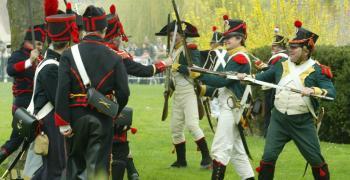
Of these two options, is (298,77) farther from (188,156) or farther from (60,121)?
(188,156)

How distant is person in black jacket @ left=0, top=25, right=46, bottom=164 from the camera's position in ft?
35.5

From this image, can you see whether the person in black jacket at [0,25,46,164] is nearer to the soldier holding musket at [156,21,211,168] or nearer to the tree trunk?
the tree trunk

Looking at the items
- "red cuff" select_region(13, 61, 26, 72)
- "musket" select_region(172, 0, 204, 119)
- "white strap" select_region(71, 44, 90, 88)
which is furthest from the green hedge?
"white strap" select_region(71, 44, 90, 88)

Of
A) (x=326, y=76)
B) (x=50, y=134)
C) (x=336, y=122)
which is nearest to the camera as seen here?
(x=50, y=134)

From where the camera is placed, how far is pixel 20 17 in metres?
12.8

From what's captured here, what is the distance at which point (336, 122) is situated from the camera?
51.3ft

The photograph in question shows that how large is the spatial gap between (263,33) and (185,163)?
9380 mm

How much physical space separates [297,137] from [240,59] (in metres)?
1.09

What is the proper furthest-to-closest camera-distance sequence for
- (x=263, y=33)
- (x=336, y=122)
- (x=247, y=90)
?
(x=263, y=33) < (x=336, y=122) < (x=247, y=90)

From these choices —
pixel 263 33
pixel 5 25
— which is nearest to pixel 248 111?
pixel 263 33

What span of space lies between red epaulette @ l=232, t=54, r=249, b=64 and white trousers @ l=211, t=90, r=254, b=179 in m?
0.47

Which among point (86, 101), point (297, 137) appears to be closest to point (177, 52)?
point (297, 137)

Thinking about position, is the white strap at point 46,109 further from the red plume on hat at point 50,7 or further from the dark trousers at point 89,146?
the red plume on hat at point 50,7

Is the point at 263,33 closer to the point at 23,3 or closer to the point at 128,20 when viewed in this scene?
the point at 23,3
